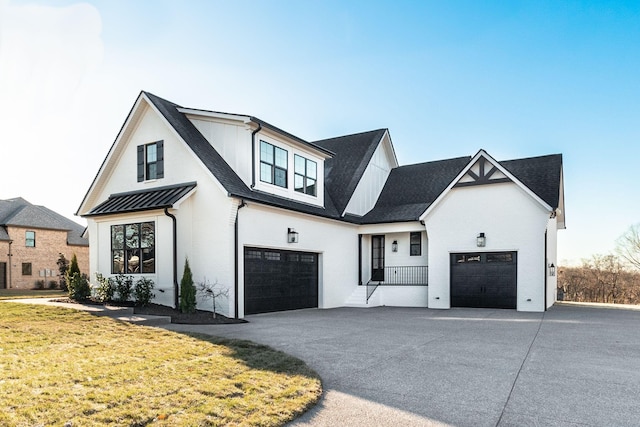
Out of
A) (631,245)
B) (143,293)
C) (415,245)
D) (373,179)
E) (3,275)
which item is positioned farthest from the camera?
(631,245)

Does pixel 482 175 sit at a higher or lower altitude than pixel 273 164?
lower

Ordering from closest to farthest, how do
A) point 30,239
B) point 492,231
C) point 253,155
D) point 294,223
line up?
point 253,155 → point 294,223 → point 492,231 → point 30,239

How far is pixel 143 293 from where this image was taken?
12.7 meters

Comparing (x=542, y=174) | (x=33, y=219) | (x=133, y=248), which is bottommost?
(x=133, y=248)

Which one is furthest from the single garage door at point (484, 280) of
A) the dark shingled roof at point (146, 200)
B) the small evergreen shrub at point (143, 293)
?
the small evergreen shrub at point (143, 293)

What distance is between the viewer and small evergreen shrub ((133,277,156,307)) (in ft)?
41.7

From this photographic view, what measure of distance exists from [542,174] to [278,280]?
11902 millimetres

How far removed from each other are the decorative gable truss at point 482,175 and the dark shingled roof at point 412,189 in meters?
2.48

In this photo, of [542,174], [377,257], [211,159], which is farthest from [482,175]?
[211,159]

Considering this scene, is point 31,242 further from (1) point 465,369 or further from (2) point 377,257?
(1) point 465,369

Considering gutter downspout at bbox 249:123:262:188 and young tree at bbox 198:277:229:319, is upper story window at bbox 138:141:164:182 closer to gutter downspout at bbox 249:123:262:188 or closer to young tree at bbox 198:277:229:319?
gutter downspout at bbox 249:123:262:188

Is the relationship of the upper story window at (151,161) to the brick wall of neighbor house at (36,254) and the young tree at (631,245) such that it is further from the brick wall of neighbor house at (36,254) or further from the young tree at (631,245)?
the young tree at (631,245)

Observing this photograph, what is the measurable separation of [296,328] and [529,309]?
9.89 m

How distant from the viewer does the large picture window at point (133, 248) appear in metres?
13.8
